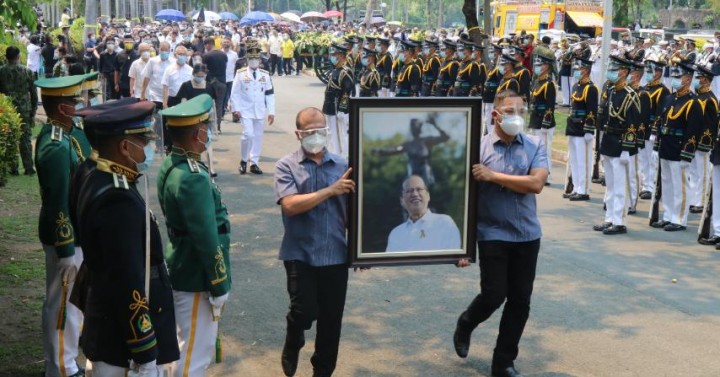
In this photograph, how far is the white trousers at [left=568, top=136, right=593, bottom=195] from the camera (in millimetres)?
13773

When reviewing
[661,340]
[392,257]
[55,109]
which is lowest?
[661,340]

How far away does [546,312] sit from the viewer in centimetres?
827

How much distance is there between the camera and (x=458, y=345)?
6859 mm

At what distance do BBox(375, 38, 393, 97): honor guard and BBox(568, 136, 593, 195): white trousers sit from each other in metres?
9.45

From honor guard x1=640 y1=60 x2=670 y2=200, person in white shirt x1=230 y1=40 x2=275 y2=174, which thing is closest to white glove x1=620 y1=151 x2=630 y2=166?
honor guard x1=640 y1=60 x2=670 y2=200

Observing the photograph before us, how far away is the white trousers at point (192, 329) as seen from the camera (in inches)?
211

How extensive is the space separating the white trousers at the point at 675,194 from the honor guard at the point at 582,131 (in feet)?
5.45

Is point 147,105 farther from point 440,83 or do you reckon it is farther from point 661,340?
point 440,83

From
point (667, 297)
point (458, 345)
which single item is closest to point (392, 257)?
point (458, 345)

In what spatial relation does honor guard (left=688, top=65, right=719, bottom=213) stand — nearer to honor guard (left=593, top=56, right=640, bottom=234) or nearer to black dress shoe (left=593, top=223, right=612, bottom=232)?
honor guard (left=593, top=56, right=640, bottom=234)

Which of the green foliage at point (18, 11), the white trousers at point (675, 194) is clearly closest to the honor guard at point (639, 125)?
the white trousers at point (675, 194)

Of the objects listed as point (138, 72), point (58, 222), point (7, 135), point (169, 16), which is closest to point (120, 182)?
point (58, 222)

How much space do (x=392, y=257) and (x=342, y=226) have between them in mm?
368

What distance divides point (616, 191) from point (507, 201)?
5.95 meters
